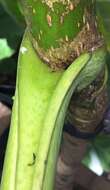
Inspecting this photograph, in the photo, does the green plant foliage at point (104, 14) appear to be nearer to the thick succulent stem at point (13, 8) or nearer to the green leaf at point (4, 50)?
the thick succulent stem at point (13, 8)

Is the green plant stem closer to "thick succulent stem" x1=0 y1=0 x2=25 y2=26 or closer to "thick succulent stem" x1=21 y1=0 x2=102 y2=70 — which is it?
"thick succulent stem" x1=21 y1=0 x2=102 y2=70

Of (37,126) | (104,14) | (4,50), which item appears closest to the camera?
(37,126)

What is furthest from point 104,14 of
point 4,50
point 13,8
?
point 4,50

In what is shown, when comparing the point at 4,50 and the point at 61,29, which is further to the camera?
the point at 4,50

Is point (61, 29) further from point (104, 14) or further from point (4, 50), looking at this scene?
point (4, 50)

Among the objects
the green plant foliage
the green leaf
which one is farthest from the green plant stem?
the green leaf

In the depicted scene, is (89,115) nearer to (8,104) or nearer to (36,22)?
(36,22)

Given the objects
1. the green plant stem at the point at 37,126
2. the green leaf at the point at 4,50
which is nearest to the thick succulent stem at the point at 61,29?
the green plant stem at the point at 37,126

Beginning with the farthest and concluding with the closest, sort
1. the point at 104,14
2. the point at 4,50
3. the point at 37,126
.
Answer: the point at 4,50 → the point at 104,14 → the point at 37,126

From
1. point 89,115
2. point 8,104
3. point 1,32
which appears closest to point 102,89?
point 89,115
